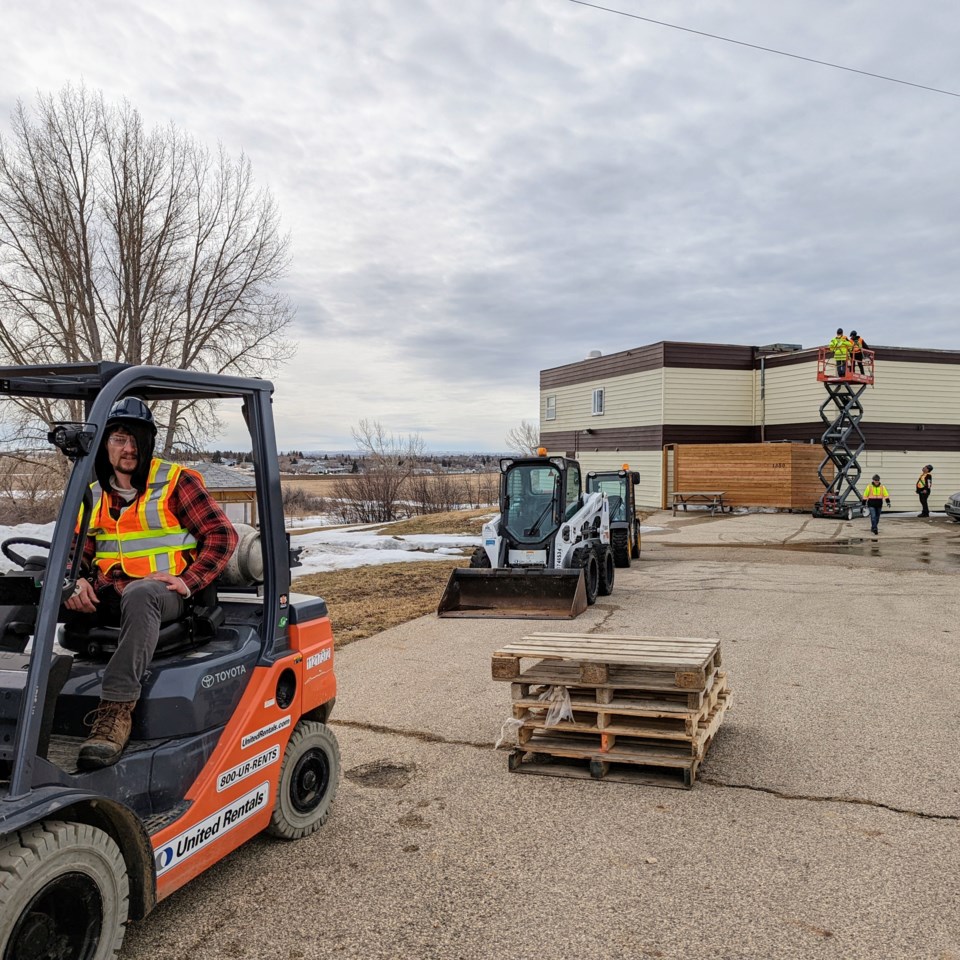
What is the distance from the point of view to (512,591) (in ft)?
39.7

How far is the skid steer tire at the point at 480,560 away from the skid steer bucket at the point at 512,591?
2.84ft

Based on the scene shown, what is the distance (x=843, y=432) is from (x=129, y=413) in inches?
1186

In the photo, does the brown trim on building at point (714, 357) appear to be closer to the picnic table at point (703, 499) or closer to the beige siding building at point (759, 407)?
the beige siding building at point (759, 407)

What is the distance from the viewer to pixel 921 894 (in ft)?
13.2

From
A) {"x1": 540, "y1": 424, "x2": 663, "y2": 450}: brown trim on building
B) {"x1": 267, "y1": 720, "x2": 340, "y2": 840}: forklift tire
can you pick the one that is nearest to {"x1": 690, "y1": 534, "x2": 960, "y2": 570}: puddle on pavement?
{"x1": 540, "y1": 424, "x2": 663, "y2": 450}: brown trim on building

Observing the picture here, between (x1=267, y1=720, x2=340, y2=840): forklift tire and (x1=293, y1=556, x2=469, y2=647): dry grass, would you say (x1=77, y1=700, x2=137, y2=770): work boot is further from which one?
(x1=293, y1=556, x2=469, y2=647): dry grass

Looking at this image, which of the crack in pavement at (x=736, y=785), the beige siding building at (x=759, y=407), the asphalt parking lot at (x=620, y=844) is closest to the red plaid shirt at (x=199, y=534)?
the asphalt parking lot at (x=620, y=844)

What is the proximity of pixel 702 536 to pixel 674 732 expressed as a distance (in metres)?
19.4

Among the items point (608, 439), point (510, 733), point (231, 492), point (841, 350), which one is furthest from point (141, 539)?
point (608, 439)

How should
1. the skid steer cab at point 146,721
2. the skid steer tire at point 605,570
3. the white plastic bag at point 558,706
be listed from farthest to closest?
the skid steer tire at point 605,570, the white plastic bag at point 558,706, the skid steer cab at point 146,721

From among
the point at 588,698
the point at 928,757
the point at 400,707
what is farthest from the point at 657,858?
the point at 400,707

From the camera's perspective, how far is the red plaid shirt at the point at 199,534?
3.89 m

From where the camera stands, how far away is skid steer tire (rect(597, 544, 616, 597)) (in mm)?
13352

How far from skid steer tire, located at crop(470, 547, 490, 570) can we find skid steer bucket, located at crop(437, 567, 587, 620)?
0.87 m
